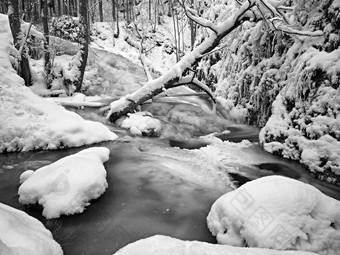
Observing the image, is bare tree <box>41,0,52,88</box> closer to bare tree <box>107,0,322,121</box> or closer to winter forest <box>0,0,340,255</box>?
winter forest <box>0,0,340,255</box>

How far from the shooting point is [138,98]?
298 inches

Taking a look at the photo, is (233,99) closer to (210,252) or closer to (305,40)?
(305,40)

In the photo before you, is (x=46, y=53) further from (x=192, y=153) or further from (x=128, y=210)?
Result: (x=128, y=210)

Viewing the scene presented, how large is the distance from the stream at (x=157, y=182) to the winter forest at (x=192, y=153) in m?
0.02

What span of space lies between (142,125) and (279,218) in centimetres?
505

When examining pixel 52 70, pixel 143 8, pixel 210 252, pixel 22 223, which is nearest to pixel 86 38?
pixel 52 70

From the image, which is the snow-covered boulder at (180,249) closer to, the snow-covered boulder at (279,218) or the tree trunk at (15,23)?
the snow-covered boulder at (279,218)

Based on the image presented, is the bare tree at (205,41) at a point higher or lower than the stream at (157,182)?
higher

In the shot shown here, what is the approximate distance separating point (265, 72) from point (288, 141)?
2.39 meters

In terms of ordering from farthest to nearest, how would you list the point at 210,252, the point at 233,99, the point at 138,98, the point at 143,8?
the point at 143,8
the point at 233,99
the point at 138,98
the point at 210,252

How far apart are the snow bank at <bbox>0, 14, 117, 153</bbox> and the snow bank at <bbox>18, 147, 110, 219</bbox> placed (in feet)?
6.64

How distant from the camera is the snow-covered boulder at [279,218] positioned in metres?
2.41

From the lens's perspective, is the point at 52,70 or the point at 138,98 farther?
the point at 52,70

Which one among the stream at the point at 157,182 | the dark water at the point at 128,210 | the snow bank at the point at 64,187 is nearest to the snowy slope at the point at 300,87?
the stream at the point at 157,182
